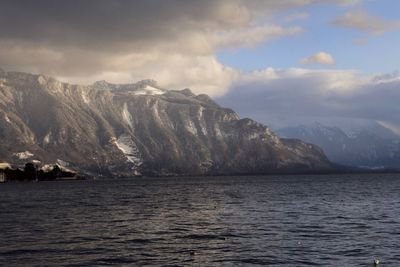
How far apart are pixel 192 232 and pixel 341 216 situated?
38.9m

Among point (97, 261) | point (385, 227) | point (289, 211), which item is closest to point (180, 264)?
point (97, 261)

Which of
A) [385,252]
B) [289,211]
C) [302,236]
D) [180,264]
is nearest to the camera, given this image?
[180,264]

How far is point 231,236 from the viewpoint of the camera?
244ft

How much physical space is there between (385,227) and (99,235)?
4662 centimetres

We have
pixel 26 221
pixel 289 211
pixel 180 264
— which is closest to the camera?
pixel 180 264

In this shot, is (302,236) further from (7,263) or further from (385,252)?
(7,263)

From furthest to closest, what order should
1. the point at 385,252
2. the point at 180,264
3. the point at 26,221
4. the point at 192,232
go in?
the point at 26,221 → the point at 192,232 → the point at 385,252 → the point at 180,264

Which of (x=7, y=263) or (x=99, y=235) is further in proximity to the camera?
(x=99, y=235)

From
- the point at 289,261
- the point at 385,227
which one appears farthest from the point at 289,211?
the point at 289,261

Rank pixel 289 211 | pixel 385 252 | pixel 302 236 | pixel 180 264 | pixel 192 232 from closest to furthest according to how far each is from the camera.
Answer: pixel 180 264 → pixel 385 252 → pixel 302 236 → pixel 192 232 → pixel 289 211

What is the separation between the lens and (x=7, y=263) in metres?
55.4

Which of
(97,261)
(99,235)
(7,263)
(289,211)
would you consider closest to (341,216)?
(289,211)

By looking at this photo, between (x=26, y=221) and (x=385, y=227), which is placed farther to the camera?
(x=26, y=221)

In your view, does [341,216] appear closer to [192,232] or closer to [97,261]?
[192,232]
